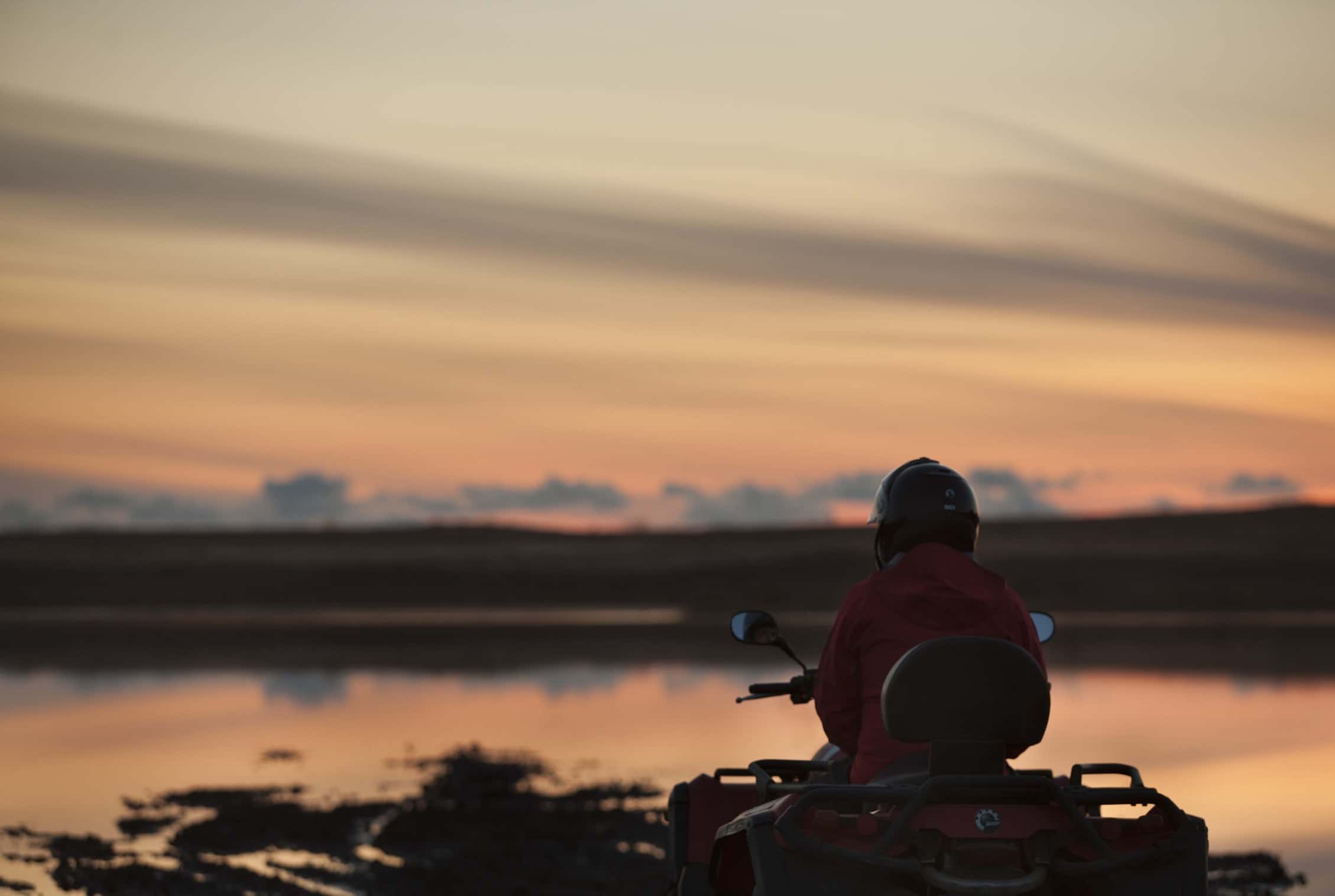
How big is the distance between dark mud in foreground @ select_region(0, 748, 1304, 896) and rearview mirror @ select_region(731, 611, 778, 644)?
3213 mm

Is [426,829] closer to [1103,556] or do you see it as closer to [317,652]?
[317,652]

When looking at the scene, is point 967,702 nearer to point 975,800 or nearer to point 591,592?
point 975,800

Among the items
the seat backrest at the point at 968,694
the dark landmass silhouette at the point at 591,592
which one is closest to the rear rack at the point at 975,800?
the seat backrest at the point at 968,694

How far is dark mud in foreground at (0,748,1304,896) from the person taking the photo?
1032 centimetres

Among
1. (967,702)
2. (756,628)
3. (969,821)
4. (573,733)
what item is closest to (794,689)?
(756,628)

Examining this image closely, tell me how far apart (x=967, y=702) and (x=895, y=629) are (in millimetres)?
594

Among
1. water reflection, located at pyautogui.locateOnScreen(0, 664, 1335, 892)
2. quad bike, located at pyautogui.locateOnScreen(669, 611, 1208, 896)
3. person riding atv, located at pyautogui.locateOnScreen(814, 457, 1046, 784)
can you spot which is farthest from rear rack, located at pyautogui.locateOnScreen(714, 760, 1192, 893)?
water reflection, located at pyautogui.locateOnScreen(0, 664, 1335, 892)

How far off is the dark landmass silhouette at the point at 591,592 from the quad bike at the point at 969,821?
25436 millimetres

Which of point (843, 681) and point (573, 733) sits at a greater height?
point (843, 681)

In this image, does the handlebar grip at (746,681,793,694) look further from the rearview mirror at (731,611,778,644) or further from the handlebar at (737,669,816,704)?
the rearview mirror at (731,611,778,644)

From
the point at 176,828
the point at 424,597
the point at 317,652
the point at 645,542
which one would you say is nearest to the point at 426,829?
the point at 176,828

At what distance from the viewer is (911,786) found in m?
5.11

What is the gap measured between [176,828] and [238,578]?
97136 millimetres

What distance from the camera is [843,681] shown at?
226 inches
